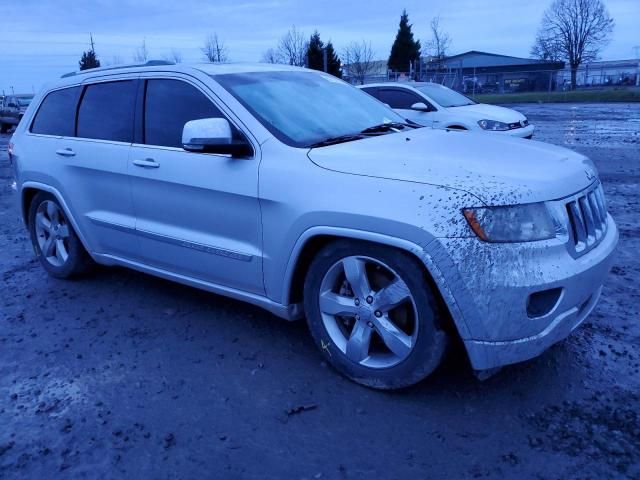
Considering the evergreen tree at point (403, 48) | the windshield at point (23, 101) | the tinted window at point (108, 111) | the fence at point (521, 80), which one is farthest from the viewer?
the evergreen tree at point (403, 48)

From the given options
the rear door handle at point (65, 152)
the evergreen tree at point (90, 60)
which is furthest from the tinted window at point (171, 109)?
the evergreen tree at point (90, 60)

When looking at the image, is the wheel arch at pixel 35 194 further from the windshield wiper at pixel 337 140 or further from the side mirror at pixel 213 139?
the windshield wiper at pixel 337 140

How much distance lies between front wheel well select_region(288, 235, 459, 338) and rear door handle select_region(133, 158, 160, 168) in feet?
4.22

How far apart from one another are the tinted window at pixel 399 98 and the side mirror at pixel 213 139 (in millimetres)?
8455

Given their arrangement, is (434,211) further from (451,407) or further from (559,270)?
(451,407)

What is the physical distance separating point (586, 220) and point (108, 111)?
3.47 m

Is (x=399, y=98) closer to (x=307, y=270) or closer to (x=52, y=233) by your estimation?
(x=52, y=233)

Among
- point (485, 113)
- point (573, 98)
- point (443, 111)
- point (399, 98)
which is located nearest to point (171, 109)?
point (443, 111)

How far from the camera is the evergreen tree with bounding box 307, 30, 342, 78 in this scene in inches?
1686

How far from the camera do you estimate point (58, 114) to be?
4.95 metres

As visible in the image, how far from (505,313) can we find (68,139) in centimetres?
372

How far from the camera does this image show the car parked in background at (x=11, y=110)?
23297 mm

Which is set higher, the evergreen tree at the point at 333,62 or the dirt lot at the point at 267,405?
the evergreen tree at the point at 333,62

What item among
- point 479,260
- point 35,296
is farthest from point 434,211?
point 35,296
